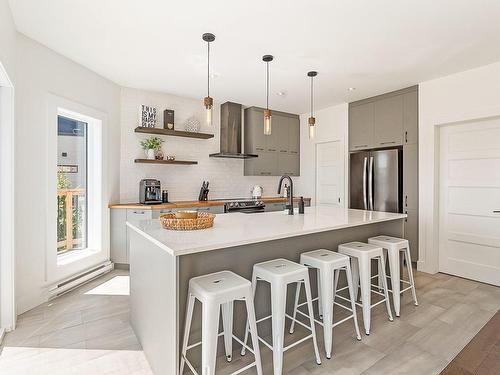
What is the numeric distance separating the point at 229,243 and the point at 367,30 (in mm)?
2275

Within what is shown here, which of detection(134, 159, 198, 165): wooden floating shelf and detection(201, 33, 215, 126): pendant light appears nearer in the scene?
detection(201, 33, 215, 126): pendant light

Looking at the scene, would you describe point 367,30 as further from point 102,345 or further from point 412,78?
point 102,345

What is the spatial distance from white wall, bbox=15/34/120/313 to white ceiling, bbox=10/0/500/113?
0.19 m

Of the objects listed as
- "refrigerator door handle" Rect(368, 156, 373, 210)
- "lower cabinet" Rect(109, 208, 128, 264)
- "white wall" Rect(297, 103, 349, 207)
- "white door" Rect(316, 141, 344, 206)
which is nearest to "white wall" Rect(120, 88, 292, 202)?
"lower cabinet" Rect(109, 208, 128, 264)

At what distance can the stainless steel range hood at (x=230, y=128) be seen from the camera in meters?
5.18

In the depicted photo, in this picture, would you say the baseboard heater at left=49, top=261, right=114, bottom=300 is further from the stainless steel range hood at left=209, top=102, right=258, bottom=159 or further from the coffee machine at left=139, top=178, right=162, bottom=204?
the stainless steel range hood at left=209, top=102, right=258, bottom=159

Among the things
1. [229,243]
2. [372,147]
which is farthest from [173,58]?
[372,147]

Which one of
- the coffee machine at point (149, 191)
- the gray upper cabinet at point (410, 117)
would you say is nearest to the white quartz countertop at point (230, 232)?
the coffee machine at point (149, 191)

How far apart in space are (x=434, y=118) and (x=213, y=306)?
3.75 metres

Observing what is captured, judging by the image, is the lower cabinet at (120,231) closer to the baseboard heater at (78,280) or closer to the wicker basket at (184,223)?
the baseboard heater at (78,280)

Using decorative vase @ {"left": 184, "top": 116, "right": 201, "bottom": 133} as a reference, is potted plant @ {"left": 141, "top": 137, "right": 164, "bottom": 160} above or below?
below

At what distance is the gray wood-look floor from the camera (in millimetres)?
1942

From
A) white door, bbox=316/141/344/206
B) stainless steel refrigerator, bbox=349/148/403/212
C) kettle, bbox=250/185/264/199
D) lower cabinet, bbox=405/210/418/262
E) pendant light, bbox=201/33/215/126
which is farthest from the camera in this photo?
kettle, bbox=250/185/264/199

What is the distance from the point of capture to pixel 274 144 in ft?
18.3
